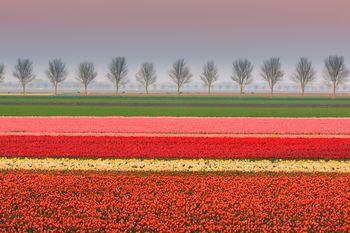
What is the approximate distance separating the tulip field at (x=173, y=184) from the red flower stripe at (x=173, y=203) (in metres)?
0.03

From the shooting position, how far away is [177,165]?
21.7 metres

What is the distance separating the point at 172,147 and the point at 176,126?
1251 cm

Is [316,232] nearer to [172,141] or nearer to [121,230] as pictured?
[121,230]

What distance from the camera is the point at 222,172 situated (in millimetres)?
19969

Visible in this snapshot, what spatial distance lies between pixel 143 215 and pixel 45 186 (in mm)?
4479

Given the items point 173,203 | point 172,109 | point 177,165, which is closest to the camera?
point 173,203

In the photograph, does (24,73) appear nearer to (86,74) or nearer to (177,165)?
(86,74)

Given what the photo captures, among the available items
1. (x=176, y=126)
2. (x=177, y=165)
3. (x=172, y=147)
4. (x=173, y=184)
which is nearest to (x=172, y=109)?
(x=176, y=126)

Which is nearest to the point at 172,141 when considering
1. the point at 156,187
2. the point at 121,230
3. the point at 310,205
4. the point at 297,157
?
the point at 297,157

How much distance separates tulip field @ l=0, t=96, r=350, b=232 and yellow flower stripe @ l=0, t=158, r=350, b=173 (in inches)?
1.7

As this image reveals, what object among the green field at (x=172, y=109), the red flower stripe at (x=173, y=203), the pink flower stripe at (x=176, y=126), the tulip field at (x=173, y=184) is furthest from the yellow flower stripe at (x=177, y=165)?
the green field at (x=172, y=109)

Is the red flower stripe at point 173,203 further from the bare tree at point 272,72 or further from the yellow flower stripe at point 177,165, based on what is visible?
the bare tree at point 272,72

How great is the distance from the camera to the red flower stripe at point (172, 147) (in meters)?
24.2

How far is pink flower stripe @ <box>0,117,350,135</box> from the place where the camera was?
35.3 meters
